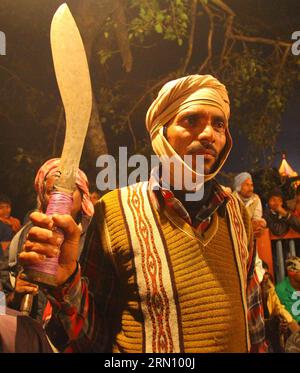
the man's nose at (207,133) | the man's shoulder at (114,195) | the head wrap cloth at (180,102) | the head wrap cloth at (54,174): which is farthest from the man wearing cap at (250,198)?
the head wrap cloth at (54,174)

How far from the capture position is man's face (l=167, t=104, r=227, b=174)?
145cm

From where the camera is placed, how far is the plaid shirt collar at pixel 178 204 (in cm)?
147

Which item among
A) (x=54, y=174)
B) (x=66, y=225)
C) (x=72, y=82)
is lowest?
(x=66, y=225)

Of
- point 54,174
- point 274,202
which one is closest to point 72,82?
point 54,174

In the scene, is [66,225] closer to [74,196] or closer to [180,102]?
[74,196]

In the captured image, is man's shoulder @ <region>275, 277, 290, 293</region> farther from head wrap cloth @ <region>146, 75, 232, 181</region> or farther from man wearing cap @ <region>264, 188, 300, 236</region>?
head wrap cloth @ <region>146, 75, 232, 181</region>

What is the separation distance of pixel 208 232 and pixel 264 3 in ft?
3.08

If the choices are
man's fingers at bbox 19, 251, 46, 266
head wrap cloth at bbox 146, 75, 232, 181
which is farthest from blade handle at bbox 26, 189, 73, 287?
head wrap cloth at bbox 146, 75, 232, 181

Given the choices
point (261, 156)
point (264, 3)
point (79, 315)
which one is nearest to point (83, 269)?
point (79, 315)

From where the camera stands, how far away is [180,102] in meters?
1.46

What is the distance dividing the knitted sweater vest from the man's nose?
298 millimetres

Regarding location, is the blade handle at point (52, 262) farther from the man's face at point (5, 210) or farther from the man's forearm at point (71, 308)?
the man's face at point (5, 210)

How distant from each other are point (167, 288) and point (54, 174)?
20.8 inches
